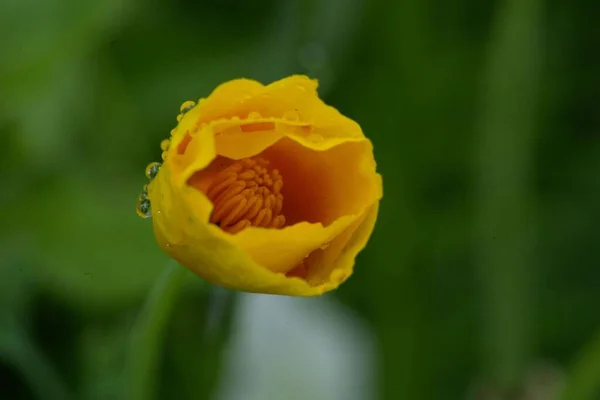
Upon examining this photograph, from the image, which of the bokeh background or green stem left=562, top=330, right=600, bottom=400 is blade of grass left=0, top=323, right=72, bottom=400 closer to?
the bokeh background

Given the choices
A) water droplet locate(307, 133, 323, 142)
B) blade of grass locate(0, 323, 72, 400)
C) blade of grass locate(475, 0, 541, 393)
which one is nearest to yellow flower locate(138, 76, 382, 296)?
water droplet locate(307, 133, 323, 142)

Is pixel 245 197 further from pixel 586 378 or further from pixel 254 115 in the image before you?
pixel 586 378

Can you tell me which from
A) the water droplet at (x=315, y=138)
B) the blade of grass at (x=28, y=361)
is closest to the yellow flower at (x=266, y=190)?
the water droplet at (x=315, y=138)

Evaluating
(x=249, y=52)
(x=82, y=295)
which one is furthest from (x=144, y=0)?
(x=82, y=295)

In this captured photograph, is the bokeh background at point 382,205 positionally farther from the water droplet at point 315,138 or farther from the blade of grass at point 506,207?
the water droplet at point 315,138

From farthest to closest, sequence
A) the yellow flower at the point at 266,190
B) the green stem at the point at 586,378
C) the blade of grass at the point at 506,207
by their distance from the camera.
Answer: the blade of grass at the point at 506,207
the green stem at the point at 586,378
the yellow flower at the point at 266,190

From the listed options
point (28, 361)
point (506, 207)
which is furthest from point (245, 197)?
point (506, 207)

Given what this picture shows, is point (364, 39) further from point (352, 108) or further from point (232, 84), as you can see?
point (232, 84)
